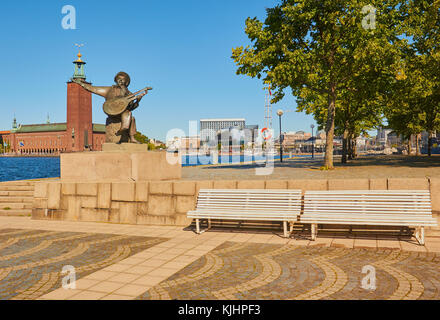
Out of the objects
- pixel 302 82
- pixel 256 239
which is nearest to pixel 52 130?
pixel 302 82

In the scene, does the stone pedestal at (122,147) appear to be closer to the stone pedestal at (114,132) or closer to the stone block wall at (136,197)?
the stone pedestal at (114,132)

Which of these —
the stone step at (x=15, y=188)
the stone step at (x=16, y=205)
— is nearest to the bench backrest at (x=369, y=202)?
the stone step at (x=16, y=205)

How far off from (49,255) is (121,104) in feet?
25.2

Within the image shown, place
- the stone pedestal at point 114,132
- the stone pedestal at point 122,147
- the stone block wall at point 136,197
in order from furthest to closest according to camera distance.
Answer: the stone pedestal at point 114,132 < the stone pedestal at point 122,147 < the stone block wall at point 136,197

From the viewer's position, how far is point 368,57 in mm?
20781

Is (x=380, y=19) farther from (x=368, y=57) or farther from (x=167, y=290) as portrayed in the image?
(x=167, y=290)

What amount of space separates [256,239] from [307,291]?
10.7 feet

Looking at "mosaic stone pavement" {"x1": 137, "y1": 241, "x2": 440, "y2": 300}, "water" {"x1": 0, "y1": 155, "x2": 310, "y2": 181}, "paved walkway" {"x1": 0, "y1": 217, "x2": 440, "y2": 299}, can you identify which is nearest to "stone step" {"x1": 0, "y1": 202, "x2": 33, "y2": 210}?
"paved walkway" {"x1": 0, "y1": 217, "x2": 440, "y2": 299}

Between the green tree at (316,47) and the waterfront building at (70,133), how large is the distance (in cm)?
10108

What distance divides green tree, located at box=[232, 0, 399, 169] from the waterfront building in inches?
3979

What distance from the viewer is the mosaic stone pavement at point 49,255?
5375 mm

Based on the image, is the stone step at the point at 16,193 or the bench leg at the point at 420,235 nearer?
the bench leg at the point at 420,235

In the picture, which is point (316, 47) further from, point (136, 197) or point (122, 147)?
point (136, 197)

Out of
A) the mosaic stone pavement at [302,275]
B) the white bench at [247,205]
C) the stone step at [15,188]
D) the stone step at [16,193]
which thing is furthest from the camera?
the stone step at [15,188]
